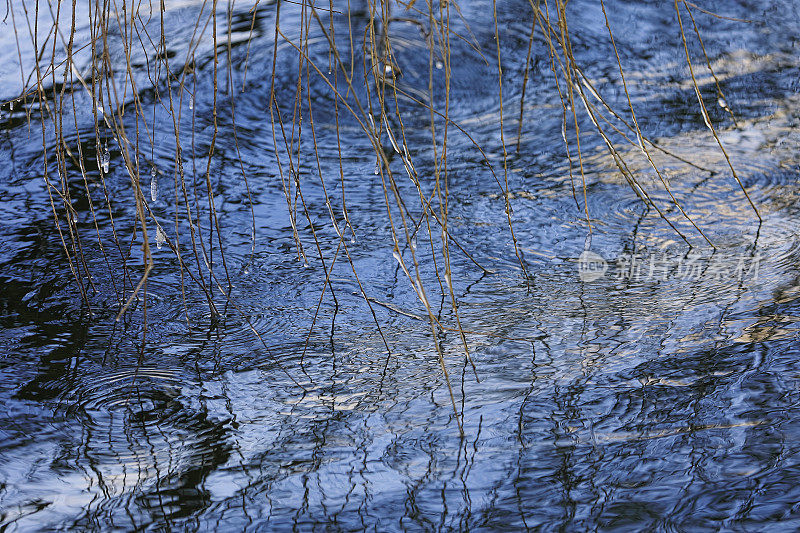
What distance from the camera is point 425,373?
5.90ft

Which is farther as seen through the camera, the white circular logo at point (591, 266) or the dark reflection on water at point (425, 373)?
the white circular logo at point (591, 266)

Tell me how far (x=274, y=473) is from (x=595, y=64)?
9.68 feet

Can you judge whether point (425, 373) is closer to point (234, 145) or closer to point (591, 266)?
point (591, 266)

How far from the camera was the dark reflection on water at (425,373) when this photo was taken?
55.9 inches

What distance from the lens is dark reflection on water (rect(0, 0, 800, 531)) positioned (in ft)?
4.66

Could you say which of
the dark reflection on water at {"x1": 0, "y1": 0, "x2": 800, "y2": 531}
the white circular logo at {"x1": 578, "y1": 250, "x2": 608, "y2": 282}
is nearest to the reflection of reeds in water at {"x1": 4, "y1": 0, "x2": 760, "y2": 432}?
the dark reflection on water at {"x1": 0, "y1": 0, "x2": 800, "y2": 531}

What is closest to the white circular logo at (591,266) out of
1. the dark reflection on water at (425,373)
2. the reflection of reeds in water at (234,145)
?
the dark reflection on water at (425,373)

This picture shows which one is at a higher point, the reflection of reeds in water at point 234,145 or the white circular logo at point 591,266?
the reflection of reeds in water at point 234,145

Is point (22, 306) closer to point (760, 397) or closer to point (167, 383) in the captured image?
point (167, 383)

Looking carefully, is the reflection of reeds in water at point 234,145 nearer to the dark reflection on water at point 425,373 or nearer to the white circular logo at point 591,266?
the dark reflection on water at point 425,373

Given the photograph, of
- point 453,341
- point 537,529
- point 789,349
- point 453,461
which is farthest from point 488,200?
point 537,529

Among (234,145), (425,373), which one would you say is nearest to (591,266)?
(425,373)

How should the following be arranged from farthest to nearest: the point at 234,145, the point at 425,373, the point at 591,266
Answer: the point at 234,145, the point at 591,266, the point at 425,373

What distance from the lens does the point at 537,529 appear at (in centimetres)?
135
